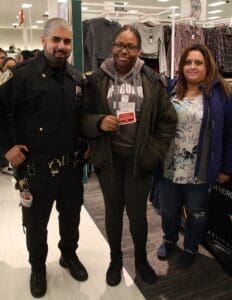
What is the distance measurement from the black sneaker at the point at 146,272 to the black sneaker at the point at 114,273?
128 mm

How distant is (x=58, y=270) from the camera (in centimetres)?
217

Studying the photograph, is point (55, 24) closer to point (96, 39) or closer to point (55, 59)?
point (55, 59)

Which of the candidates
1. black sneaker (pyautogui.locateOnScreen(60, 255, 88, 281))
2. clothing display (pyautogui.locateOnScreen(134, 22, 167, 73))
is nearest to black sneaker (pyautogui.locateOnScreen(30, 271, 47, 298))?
black sneaker (pyautogui.locateOnScreen(60, 255, 88, 281))

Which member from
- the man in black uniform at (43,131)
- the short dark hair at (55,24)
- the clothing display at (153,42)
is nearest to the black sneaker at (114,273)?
the man in black uniform at (43,131)

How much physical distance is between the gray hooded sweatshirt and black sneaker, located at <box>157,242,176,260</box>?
3.23 ft

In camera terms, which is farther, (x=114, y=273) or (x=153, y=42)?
(x=153, y=42)

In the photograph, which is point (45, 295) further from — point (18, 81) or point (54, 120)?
point (18, 81)

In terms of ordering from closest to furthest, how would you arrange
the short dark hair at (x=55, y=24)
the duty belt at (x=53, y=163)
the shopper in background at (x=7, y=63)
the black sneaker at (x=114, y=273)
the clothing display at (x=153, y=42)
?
the short dark hair at (x=55, y=24) → the duty belt at (x=53, y=163) → the black sneaker at (x=114, y=273) → the clothing display at (x=153, y=42) → the shopper in background at (x=7, y=63)

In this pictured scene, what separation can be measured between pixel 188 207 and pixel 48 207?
0.94 m

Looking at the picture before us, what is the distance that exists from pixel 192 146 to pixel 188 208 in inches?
18.4

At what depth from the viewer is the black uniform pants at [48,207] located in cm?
177

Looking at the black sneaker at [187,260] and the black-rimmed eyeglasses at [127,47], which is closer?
the black-rimmed eyeglasses at [127,47]

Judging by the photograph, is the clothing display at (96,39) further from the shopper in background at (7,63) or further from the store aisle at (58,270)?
the store aisle at (58,270)

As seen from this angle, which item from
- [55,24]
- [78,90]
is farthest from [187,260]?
[55,24]
